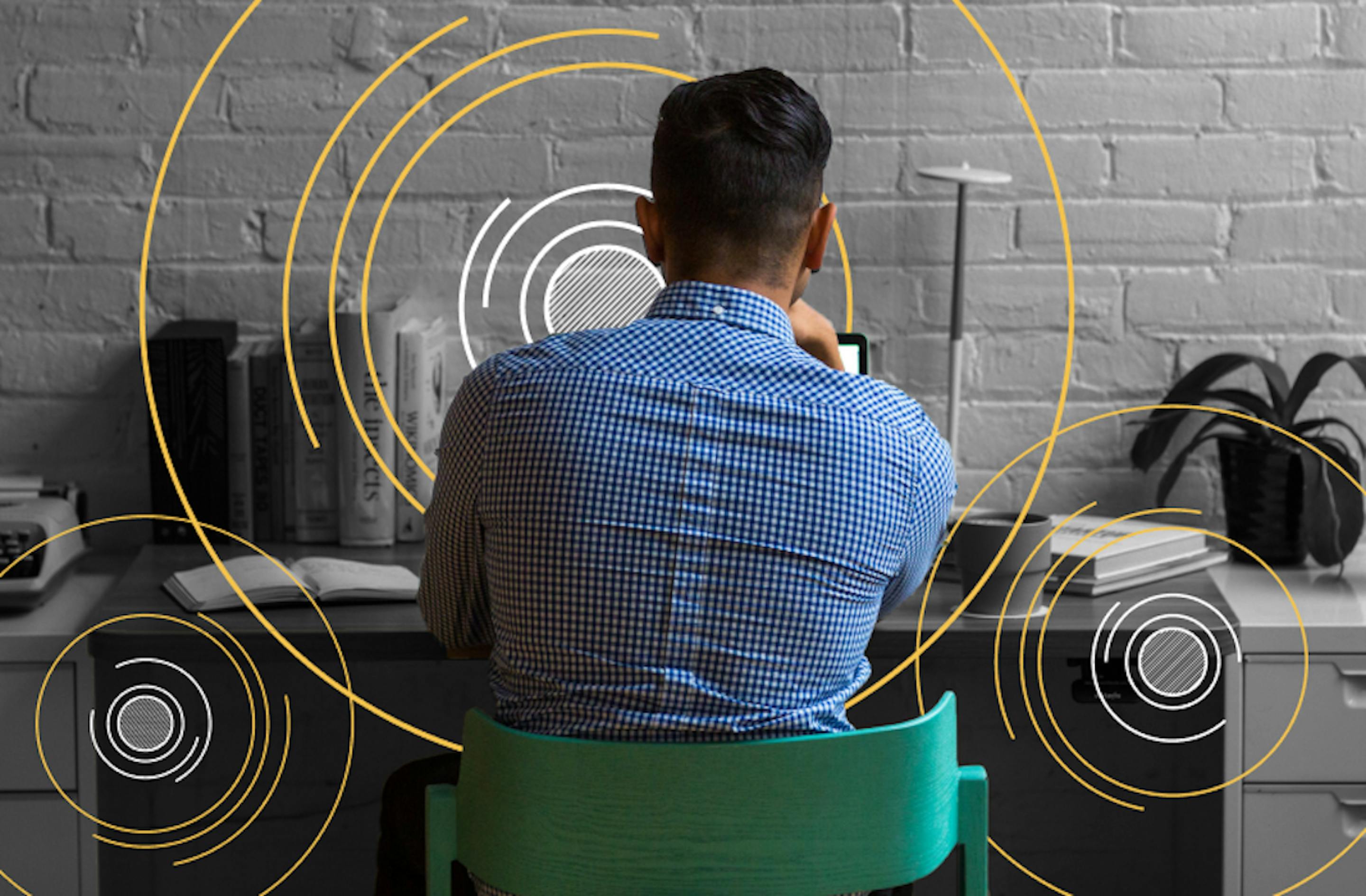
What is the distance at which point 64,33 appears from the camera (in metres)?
2.18

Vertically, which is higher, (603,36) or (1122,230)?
(603,36)

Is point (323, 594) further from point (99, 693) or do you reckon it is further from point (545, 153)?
point (545, 153)

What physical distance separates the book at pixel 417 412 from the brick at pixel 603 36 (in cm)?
44

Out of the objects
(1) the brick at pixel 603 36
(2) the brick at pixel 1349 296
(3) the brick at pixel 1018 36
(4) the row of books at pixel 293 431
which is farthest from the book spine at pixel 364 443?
(2) the brick at pixel 1349 296

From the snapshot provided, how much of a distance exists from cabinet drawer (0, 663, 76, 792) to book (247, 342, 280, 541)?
45 cm

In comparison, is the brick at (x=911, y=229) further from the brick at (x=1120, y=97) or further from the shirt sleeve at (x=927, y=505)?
the shirt sleeve at (x=927, y=505)

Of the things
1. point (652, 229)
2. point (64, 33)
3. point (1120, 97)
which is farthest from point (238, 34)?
point (1120, 97)

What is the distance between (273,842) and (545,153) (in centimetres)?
114

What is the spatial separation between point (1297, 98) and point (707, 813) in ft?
5.35

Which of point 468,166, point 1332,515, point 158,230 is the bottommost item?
point 1332,515

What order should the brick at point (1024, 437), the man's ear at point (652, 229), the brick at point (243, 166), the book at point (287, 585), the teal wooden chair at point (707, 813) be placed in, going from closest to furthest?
the teal wooden chair at point (707, 813)
the man's ear at point (652, 229)
the book at point (287, 585)
the brick at point (243, 166)
the brick at point (1024, 437)

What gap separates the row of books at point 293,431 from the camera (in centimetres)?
209

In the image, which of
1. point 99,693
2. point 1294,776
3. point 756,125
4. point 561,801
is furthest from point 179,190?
point 1294,776

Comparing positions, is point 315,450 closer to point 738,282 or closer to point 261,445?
point 261,445
